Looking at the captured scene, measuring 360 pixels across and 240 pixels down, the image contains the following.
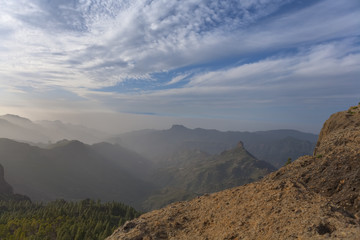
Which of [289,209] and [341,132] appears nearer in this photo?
[289,209]

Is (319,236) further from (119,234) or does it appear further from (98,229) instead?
(98,229)

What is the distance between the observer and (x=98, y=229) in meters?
91.8

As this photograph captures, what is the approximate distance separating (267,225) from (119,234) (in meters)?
15.4

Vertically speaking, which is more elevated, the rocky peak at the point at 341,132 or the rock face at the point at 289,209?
the rocky peak at the point at 341,132

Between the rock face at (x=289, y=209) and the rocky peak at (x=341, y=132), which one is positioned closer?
the rock face at (x=289, y=209)

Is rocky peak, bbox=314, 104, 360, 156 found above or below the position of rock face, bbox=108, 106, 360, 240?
above

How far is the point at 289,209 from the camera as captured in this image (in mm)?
17766

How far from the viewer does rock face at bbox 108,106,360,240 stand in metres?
15.3

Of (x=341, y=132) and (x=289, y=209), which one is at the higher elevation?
(x=341, y=132)

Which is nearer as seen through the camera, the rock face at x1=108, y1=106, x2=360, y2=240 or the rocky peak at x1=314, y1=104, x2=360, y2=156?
the rock face at x1=108, y1=106, x2=360, y2=240

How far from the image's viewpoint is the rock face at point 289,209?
50.2 ft

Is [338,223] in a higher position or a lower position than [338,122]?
lower

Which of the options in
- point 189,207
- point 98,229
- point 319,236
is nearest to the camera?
point 319,236

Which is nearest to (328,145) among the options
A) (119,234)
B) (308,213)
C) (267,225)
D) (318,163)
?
(318,163)
